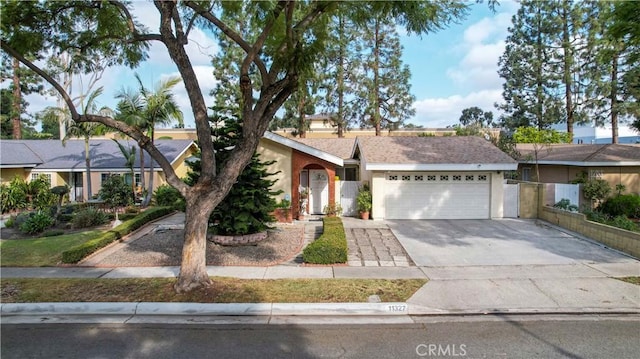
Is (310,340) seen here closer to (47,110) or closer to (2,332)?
(2,332)

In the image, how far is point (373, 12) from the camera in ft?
25.9

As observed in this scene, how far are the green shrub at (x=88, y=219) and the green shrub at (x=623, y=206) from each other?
21593mm

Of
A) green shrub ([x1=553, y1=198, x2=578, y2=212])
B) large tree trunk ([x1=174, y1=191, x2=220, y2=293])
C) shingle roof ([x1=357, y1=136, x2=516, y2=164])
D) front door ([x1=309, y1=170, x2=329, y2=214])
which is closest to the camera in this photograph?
large tree trunk ([x1=174, y1=191, x2=220, y2=293])

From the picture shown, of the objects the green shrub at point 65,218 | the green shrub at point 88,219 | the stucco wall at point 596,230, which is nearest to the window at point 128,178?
the green shrub at point 65,218

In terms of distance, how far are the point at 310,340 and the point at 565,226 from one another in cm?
1266

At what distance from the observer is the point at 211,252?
36.2 ft

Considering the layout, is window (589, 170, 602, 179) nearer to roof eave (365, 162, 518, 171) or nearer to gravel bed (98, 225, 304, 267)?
roof eave (365, 162, 518, 171)

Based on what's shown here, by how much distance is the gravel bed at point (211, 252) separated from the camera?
33.6 feet

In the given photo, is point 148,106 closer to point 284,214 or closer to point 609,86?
point 284,214

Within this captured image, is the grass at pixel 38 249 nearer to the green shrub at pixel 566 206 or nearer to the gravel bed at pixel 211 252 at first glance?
the gravel bed at pixel 211 252

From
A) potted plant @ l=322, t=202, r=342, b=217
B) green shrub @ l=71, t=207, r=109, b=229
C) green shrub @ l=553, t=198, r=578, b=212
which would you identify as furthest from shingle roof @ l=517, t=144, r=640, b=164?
green shrub @ l=71, t=207, r=109, b=229

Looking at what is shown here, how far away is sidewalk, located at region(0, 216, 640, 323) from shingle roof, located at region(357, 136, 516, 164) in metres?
7.15

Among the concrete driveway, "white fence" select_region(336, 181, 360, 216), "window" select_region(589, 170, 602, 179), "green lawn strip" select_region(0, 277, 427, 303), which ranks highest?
"window" select_region(589, 170, 602, 179)

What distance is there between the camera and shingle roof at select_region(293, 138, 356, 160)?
22.1 m
